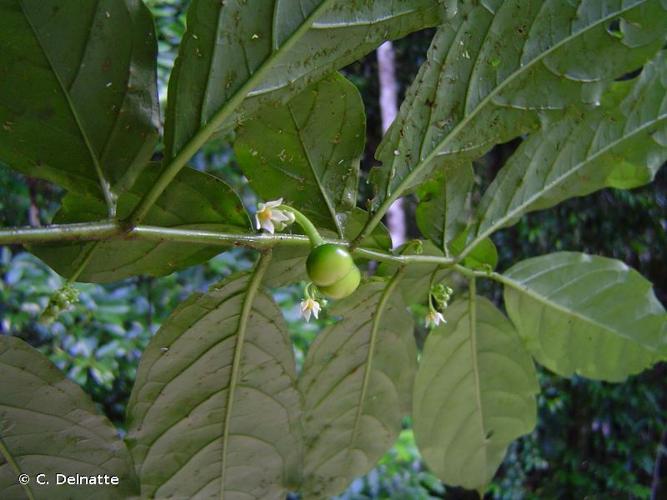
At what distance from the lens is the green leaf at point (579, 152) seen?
61cm

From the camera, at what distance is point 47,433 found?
50 cm

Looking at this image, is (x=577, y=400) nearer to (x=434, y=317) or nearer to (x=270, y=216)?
(x=434, y=317)

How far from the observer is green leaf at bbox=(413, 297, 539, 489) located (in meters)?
0.69

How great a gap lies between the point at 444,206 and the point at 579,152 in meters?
0.14

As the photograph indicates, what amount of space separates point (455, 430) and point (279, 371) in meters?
0.27

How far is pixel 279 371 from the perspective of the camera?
0.56 meters

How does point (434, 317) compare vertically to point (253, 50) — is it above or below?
below

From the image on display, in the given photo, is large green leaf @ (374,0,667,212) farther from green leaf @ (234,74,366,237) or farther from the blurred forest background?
the blurred forest background

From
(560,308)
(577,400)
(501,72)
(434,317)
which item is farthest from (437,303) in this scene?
(577,400)

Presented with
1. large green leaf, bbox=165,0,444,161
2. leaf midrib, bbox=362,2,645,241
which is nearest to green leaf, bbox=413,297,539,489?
leaf midrib, bbox=362,2,645,241

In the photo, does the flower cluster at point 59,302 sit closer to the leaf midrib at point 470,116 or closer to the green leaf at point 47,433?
the green leaf at point 47,433

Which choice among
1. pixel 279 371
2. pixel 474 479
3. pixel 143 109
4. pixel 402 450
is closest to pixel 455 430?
pixel 474 479

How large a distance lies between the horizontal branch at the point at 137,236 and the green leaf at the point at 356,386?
12 cm

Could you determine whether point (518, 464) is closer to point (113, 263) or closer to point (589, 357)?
point (589, 357)
